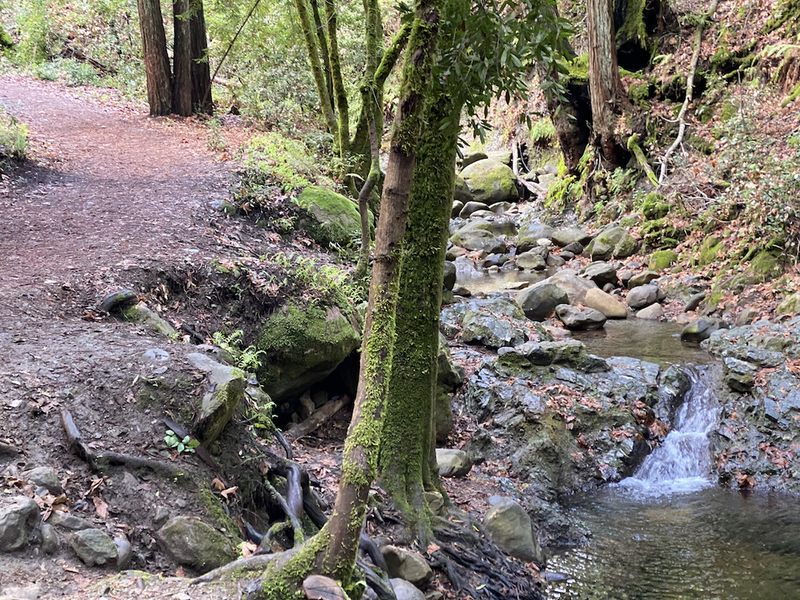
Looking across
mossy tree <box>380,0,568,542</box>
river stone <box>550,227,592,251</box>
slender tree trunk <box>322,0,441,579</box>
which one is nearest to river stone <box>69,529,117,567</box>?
slender tree trunk <box>322,0,441,579</box>

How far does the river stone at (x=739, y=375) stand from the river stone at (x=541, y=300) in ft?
13.3

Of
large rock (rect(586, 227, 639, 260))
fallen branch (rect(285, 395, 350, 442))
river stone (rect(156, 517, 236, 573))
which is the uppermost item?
large rock (rect(586, 227, 639, 260))

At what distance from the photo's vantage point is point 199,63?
15312 mm

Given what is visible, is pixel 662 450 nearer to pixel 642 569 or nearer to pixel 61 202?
pixel 642 569

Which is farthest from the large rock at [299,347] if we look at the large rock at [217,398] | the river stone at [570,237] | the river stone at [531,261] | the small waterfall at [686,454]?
the river stone at [570,237]

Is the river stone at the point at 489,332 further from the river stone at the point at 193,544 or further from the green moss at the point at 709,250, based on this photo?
the river stone at the point at 193,544

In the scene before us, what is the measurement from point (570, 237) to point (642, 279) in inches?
164

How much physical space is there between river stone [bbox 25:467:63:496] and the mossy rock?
13.1 meters

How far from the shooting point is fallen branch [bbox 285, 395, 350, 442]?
19.9 ft

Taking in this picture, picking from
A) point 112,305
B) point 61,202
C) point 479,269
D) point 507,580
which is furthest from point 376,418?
point 479,269

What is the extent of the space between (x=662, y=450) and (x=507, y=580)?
3917 mm

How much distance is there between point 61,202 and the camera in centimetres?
812

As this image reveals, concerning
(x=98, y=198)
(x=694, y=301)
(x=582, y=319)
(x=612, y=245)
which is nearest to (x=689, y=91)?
(x=612, y=245)

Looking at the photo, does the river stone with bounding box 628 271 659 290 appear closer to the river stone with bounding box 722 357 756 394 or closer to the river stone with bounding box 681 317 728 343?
the river stone with bounding box 681 317 728 343
